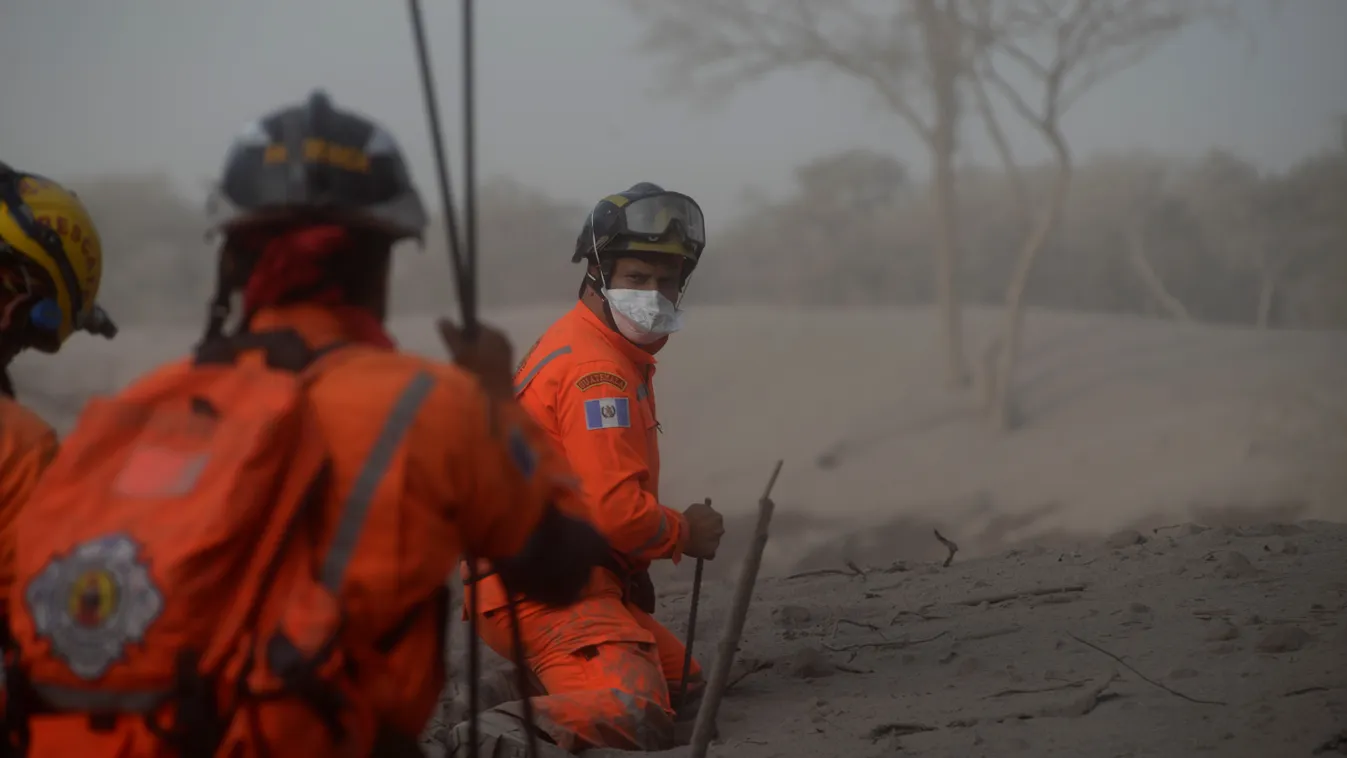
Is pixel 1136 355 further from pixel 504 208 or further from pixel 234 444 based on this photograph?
pixel 234 444

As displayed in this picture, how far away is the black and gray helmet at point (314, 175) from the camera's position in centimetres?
203

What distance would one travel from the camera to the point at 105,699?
5.95ft

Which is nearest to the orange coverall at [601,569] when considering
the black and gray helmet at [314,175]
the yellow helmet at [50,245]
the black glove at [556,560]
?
the yellow helmet at [50,245]

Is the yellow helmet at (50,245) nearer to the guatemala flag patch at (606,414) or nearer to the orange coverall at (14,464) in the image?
the orange coverall at (14,464)

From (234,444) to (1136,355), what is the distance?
11193mm

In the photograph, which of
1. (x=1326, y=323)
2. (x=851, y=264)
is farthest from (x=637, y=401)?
(x=851, y=264)

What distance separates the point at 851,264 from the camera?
48.5ft

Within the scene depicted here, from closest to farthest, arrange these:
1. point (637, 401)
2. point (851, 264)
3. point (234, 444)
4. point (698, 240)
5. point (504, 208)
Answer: point (234, 444), point (637, 401), point (698, 240), point (504, 208), point (851, 264)

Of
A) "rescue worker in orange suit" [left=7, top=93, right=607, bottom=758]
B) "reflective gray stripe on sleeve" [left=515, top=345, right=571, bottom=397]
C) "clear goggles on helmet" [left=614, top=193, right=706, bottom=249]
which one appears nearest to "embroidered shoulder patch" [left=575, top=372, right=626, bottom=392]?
"reflective gray stripe on sleeve" [left=515, top=345, right=571, bottom=397]

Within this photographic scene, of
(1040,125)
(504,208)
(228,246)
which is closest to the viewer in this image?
(228,246)

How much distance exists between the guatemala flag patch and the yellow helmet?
1517 mm

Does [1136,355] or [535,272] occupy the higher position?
[535,272]

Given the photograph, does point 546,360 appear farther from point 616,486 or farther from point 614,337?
point 616,486

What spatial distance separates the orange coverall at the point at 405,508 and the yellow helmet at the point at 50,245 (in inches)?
42.2
